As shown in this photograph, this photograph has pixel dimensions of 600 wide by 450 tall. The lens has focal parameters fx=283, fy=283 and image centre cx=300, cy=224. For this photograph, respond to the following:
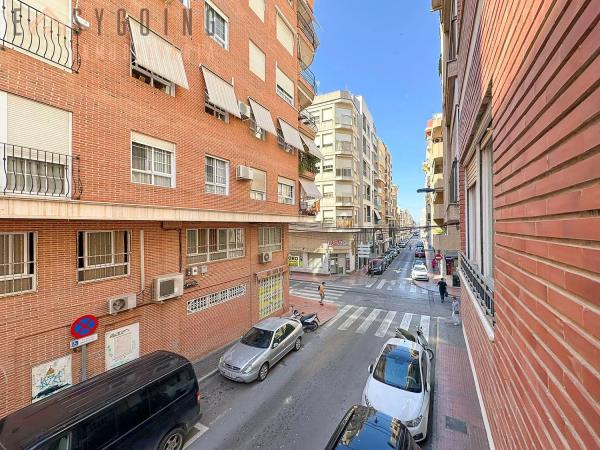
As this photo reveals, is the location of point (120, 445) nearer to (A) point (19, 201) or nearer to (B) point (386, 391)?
(A) point (19, 201)

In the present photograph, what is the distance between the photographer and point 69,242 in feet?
22.0

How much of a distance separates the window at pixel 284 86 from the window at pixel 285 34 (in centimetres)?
157

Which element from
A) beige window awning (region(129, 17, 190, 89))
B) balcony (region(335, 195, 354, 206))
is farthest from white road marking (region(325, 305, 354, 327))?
balcony (region(335, 195, 354, 206))

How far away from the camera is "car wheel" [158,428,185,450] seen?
5754 mm

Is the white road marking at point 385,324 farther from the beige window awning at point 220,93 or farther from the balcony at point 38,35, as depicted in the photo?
the balcony at point 38,35

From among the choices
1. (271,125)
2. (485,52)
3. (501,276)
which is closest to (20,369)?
(501,276)

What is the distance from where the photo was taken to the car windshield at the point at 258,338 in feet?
31.5

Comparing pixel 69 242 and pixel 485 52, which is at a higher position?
pixel 485 52

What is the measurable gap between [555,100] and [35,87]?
8250 mm

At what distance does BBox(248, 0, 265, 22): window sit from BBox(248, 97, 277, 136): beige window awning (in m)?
4.04

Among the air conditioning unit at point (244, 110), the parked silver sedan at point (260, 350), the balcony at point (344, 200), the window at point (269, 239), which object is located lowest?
the parked silver sedan at point (260, 350)

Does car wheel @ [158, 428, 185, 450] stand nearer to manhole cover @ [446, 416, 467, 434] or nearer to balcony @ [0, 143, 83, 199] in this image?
balcony @ [0, 143, 83, 199]

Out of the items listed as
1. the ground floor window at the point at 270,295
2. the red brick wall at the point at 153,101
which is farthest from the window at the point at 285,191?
the ground floor window at the point at 270,295

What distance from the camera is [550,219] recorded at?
1.75 m
